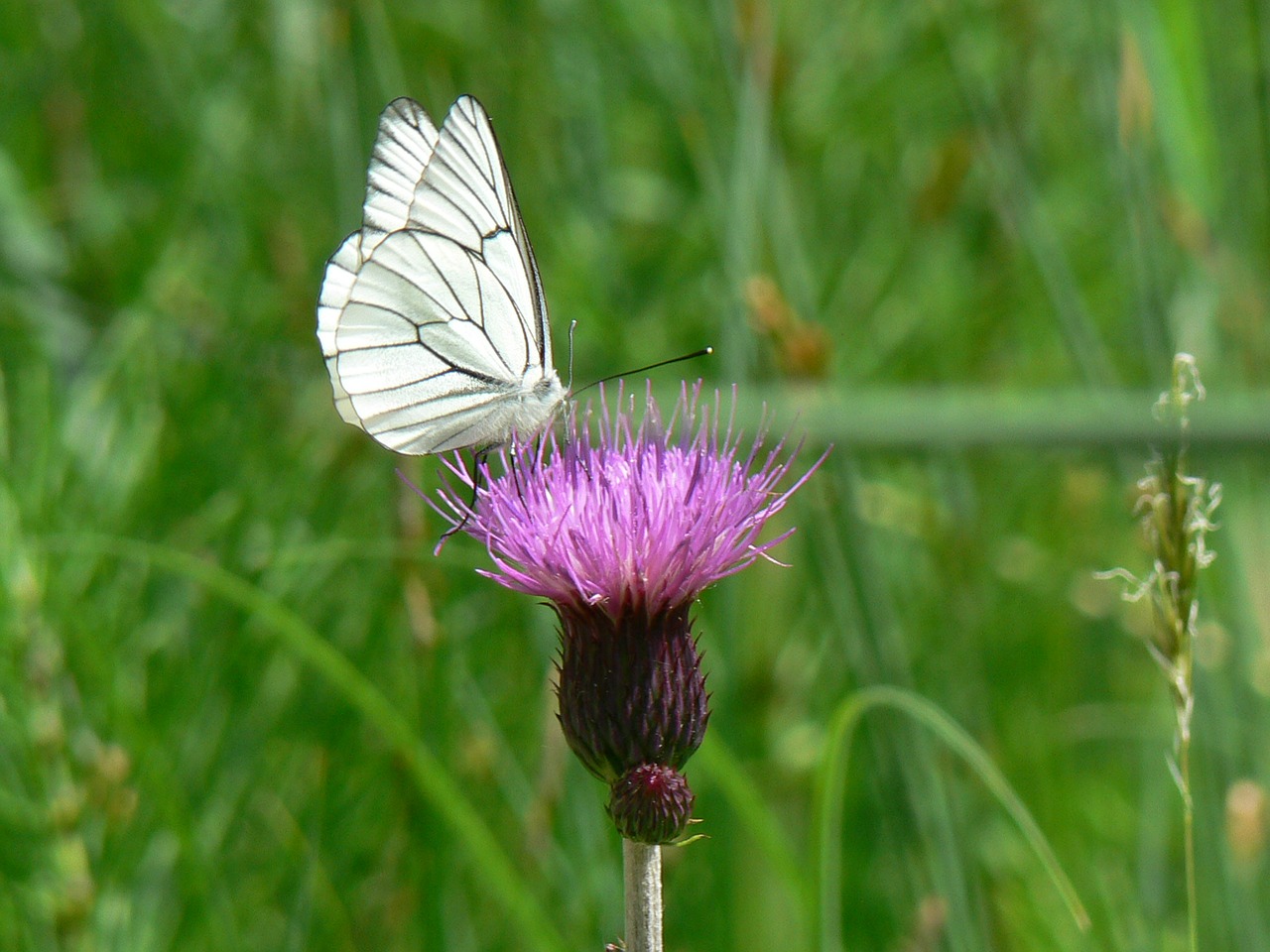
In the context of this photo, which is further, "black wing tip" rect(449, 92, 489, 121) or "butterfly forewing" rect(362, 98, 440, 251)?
"butterfly forewing" rect(362, 98, 440, 251)

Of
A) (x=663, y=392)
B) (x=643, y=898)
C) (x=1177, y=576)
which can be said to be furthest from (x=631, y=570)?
(x=663, y=392)

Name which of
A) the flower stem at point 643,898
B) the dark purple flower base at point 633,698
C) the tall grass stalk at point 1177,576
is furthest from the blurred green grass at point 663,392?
the flower stem at point 643,898

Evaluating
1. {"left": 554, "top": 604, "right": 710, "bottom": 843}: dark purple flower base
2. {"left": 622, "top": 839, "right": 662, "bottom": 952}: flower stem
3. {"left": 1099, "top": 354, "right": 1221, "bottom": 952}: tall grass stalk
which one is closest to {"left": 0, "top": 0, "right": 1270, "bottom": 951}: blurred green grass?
{"left": 1099, "top": 354, "right": 1221, "bottom": 952}: tall grass stalk

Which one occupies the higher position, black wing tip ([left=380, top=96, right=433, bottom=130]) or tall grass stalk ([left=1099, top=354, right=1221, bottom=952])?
black wing tip ([left=380, top=96, right=433, bottom=130])

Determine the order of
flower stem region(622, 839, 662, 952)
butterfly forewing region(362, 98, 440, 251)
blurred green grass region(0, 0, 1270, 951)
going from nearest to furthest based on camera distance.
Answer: flower stem region(622, 839, 662, 952) < blurred green grass region(0, 0, 1270, 951) < butterfly forewing region(362, 98, 440, 251)

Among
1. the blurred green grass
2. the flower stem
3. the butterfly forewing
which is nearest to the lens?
the flower stem

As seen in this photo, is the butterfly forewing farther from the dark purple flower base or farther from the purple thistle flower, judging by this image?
the dark purple flower base

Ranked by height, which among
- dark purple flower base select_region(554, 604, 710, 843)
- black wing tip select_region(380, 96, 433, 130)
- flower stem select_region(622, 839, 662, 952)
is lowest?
flower stem select_region(622, 839, 662, 952)

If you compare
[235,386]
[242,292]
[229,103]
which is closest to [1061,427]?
[235,386]
